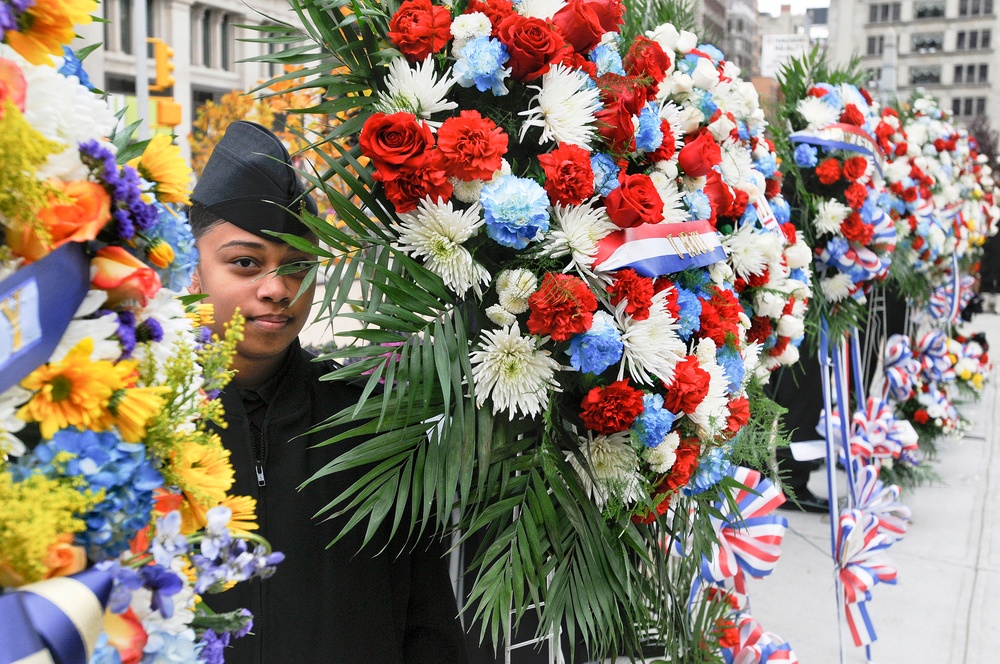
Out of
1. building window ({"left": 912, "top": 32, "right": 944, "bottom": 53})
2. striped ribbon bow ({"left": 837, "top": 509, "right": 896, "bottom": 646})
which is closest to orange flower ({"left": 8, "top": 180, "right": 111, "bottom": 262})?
striped ribbon bow ({"left": 837, "top": 509, "right": 896, "bottom": 646})

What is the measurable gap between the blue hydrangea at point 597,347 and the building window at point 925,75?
234 feet

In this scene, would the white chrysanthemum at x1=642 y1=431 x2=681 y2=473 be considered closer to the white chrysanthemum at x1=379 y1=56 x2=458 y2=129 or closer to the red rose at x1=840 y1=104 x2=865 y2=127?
the white chrysanthemum at x1=379 y1=56 x2=458 y2=129

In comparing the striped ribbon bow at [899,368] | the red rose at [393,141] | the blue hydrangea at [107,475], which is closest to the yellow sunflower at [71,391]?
the blue hydrangea at [107,475]

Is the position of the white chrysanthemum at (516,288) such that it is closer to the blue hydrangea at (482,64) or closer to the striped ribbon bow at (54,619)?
the blue hydrangea at (482,64)

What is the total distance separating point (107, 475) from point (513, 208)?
971 millimetres

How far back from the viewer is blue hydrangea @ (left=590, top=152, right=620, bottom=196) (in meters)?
1.87

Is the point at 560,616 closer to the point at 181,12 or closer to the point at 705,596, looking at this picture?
the point at 705,596

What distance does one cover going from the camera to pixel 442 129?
169 centimetres

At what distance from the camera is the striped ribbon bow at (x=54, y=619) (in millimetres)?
769

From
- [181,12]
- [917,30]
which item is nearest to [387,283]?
[181,12]

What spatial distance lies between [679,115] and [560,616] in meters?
1.12

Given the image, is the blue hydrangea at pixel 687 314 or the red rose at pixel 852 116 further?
the red rose at pixel 852 116

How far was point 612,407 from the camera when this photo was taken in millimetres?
1790

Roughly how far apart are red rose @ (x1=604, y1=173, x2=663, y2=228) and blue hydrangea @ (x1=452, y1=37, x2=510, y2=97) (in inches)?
11.7
